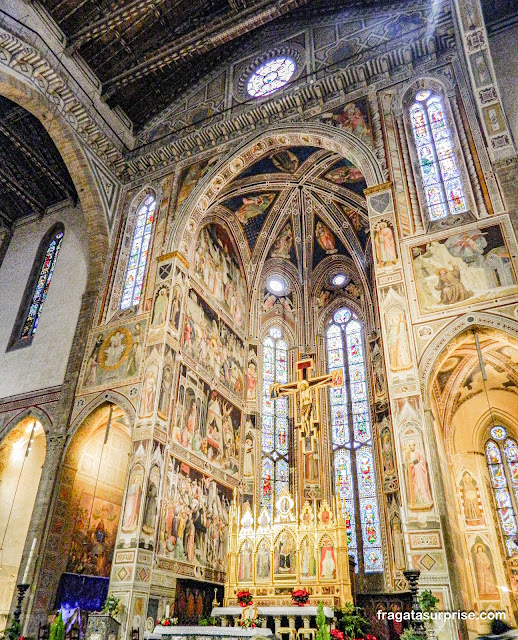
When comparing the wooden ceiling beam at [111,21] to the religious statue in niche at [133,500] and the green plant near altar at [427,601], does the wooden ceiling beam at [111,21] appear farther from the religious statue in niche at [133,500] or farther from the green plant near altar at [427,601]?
the green plant near altar at [427,601]

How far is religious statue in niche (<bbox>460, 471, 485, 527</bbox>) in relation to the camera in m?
14.9

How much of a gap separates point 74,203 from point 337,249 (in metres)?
9.51

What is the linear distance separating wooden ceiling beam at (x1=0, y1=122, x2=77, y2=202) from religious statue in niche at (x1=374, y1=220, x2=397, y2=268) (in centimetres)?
1159

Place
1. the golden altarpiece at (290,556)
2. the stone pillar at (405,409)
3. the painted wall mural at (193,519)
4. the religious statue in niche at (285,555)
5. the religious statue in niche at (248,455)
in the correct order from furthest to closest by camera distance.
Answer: the religious statue in niche at (248,455), the painted wall mural at (193,519), the religious statue in niche at (285,555), the golden altarpiece at (290,556), the stone pillar at (405,409)

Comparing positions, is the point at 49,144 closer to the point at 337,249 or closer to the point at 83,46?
the point at 83,46

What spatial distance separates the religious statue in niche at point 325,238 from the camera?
1988cm

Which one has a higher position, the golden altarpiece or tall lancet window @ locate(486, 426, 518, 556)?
tall lancet window @ locate(486, 426, 518, 556)

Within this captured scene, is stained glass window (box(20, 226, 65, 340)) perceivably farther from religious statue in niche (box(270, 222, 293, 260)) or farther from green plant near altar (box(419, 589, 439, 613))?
green plant near altar (box(419, 589, 439, 613))

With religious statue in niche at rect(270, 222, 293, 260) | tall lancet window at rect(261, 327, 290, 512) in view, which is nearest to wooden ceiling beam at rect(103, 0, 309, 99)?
religious statue in niche at rect(270, 222, 293, 260)

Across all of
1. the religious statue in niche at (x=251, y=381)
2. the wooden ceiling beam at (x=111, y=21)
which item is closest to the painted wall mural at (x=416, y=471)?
the religious statue in niche at (x=251, y=381)

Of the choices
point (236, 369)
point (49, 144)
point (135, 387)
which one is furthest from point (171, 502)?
point (49, 144)

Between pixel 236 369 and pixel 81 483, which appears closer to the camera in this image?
pixel 81 483

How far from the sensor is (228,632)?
28.1 feet

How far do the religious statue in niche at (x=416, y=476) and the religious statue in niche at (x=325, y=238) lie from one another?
11117 millimetres
